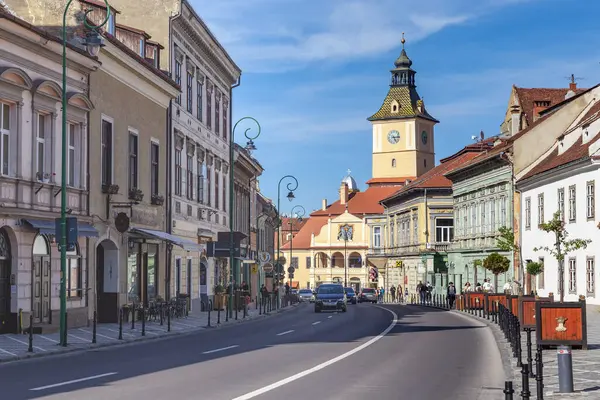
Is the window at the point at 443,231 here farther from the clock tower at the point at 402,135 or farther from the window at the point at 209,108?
the clock tower at the point at 402,135

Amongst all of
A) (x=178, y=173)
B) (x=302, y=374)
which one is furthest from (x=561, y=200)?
(x=302, y=374)

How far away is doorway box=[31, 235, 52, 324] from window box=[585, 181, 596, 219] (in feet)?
77.5

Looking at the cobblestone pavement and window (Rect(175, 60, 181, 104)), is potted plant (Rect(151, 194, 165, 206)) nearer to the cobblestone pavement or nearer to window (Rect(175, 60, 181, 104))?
window (Rect(175, 60, 181, 104))

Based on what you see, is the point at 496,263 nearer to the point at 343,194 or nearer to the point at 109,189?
the point at 109,189

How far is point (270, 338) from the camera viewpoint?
2956 centimetres

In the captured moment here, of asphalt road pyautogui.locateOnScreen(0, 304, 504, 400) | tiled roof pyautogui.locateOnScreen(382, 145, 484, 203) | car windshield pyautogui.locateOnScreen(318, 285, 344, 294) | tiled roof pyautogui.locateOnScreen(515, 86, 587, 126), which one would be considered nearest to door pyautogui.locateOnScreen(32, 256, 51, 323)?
asphalt road pyautogui.locateOnScreen(0, 304, 504, 400)

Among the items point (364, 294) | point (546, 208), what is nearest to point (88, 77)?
point (546, 208)

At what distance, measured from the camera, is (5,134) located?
30031mm

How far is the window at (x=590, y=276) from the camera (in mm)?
45000

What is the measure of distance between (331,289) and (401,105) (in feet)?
314

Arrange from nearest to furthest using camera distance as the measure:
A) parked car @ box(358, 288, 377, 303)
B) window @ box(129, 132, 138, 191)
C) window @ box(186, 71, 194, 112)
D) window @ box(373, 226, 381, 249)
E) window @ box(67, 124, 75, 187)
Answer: window @ box(67, 124, 75, 187)
window @ box(129, 132, 138, 191)
window @ box(186, 71, 194, 112)
parked car @ box(358, 288, 377, 303)
window @ box(373, 226, 381, 249)

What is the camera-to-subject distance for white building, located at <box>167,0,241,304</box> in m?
47.9

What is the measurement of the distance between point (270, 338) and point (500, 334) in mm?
7327

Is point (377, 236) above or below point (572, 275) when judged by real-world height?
above
